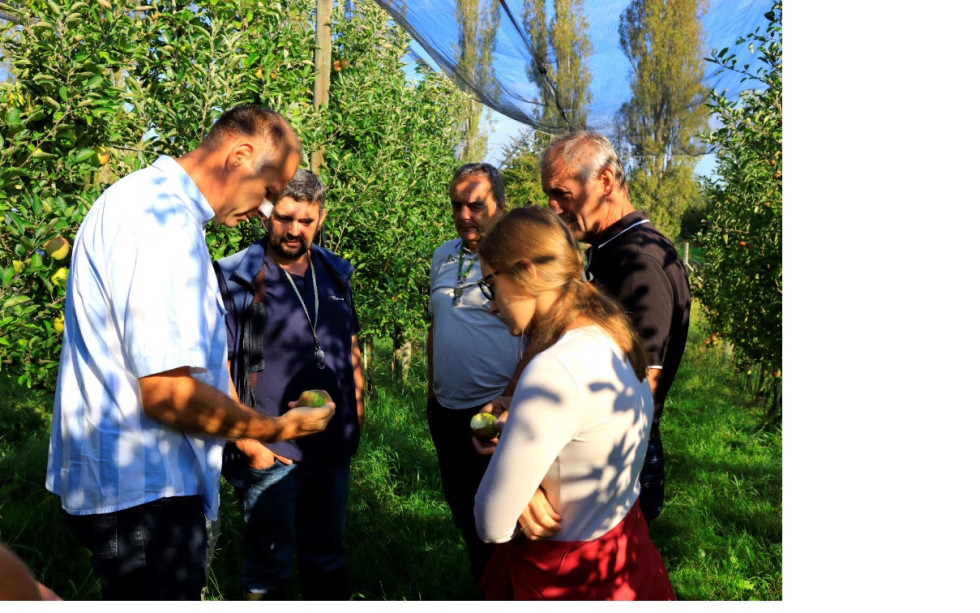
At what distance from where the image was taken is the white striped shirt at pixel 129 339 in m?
1.81

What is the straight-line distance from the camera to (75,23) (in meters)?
3.33

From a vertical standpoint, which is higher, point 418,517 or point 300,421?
point 300,421

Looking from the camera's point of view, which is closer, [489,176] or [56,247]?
[56,247]

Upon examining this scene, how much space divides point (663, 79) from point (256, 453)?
2992 mm

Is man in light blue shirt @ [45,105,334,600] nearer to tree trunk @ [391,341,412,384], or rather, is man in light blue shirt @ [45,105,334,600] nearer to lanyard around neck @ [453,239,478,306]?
lanyard around neck @ [453,239,478,306]

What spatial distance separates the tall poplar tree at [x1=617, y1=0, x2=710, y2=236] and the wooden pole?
7.44 ft

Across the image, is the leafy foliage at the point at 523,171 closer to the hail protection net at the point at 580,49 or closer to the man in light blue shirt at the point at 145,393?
the hail protection net at the point at 580,49

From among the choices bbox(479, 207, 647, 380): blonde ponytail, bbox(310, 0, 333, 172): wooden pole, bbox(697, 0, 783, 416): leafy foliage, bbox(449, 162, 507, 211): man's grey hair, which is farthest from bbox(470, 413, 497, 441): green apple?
bbox(310, 0, 333, 172): wooden pole

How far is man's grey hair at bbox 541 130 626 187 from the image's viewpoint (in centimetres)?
259

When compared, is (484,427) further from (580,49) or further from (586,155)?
(580,49)

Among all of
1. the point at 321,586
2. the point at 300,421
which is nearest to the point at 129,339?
the point at 300,421

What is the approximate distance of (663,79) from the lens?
14.4 ft

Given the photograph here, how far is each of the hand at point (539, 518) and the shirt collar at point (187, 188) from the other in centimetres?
113
